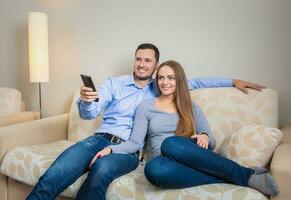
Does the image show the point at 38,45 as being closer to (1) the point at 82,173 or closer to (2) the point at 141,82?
(2) the point at 141,82

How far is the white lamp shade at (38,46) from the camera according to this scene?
2.43 m

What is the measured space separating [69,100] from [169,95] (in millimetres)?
1203

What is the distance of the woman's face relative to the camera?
1.81 m

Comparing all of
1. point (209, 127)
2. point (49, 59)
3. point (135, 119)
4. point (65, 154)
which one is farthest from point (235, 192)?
point (49, 59)

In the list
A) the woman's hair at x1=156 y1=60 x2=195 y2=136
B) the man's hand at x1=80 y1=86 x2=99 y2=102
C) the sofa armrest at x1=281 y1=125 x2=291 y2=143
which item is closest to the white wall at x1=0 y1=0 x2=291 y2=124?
the sofa armrest at x1=281 y1=125 x2=291 y2=143

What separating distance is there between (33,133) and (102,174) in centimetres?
79

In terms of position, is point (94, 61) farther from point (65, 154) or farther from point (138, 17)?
point (65, 154)

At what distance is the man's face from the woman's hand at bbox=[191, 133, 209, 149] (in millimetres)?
532

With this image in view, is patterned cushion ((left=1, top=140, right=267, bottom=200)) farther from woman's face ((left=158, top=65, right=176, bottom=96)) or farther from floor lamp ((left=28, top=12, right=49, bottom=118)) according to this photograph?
floor lamp ((left=28, top=12, right=49, bottom=118))

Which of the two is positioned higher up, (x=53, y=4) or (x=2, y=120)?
(x=53, y=4)

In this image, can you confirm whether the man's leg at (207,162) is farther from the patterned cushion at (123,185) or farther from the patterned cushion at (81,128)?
the patterned cushion at (81,128)

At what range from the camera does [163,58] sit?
7.84ft

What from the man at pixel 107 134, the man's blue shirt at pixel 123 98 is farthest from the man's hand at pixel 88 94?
the man's blue shirt at pixel 123 98

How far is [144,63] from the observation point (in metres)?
1.98
